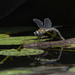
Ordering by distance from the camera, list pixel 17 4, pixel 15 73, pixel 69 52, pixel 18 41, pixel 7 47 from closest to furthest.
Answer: pixel 15 73 < pixel 69 52 < pixel 7 47 < pixel 18 41 < pixel 17 4

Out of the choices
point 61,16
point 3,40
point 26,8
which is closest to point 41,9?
point 26,8

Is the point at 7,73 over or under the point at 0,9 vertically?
under

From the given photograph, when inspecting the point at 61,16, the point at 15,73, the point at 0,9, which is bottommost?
the point at 15,73

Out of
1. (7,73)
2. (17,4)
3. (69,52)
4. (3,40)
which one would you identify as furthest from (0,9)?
(7,73)

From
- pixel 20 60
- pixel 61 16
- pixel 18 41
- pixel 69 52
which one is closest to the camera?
pixel 20 60

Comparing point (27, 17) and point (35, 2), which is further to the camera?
point (35, 2)

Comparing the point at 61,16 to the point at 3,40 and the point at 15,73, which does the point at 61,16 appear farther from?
the point at 15,73

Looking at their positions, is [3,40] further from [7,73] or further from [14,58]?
[7,73]
